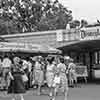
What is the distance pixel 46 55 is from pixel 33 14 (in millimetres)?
28420

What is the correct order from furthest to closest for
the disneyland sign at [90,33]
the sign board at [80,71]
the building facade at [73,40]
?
the building facade at [73,40], the disneyland sign at [90,33], the sign board at [80,71]

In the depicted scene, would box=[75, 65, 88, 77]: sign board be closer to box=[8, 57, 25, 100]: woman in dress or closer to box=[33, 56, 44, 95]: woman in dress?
box=[33, 56, 44, 95]: woman in dress

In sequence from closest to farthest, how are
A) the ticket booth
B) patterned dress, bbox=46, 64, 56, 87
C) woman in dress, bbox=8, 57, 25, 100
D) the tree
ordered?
woman in dress, bbox=8, 57, 25, 100
patterned dress, bbox=46, 64, 56, 87
the ticket booth
the tree

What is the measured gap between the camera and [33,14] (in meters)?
49.6

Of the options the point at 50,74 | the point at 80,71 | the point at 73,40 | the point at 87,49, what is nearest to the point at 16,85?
the point at 50,74

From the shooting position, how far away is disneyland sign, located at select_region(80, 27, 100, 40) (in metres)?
21.9

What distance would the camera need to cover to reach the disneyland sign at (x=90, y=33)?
864 inches

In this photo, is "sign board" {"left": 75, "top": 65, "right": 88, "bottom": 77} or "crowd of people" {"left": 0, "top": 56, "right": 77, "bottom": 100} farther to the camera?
"sign board" {"left": 75, "top": 65, "right": 88, "bottom": 77}

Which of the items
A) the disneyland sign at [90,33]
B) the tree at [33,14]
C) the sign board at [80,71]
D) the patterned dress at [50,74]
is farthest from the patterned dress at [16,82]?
the tree at [33,14]

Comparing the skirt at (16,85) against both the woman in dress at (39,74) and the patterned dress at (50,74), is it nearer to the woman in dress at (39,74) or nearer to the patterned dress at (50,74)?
the patterned dress at (50,74)

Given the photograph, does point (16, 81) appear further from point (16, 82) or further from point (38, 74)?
point (38, 74)

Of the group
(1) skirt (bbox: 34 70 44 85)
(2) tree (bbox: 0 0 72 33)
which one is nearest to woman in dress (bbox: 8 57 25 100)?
(1) skirt (bbox: 34 70 44 85)

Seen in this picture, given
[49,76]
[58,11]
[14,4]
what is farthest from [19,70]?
[58,11]

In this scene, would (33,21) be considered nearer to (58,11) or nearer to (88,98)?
(58,11)
